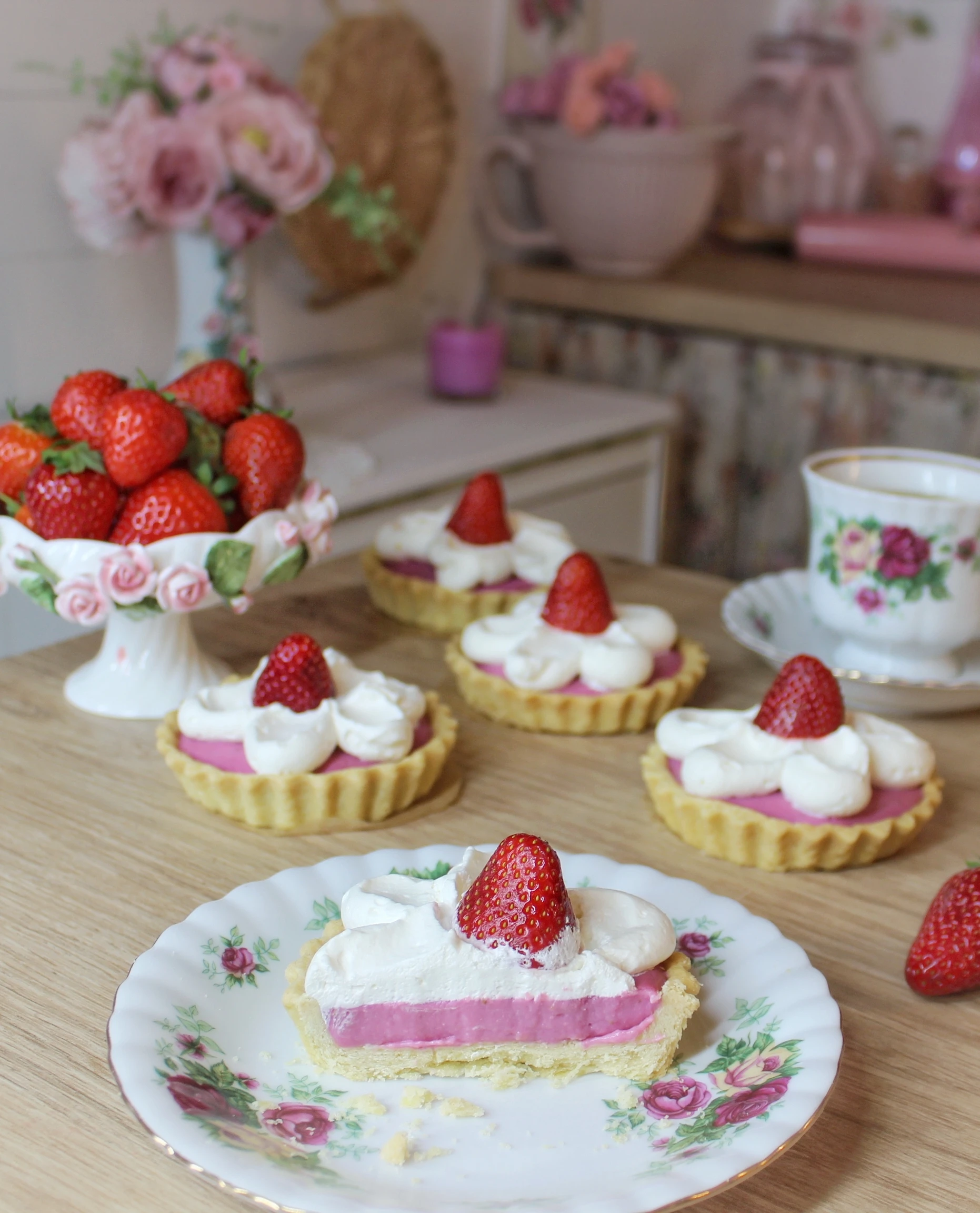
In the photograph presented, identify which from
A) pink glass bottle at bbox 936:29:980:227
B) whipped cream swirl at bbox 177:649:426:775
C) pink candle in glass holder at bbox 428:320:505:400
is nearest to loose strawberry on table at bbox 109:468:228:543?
whipped cream swirl at bbox 177:649:426:775

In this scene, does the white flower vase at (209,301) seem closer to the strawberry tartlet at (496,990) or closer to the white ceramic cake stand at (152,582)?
the white ceramic cake stand at (152,582)

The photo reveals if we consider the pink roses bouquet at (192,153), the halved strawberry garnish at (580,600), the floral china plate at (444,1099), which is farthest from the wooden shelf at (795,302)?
the floral china plate at (444,1099)

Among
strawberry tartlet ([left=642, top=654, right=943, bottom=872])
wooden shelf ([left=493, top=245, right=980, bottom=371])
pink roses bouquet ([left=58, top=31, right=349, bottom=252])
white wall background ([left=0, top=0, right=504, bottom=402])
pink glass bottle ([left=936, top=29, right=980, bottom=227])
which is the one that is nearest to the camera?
strawberry tartlet ([left=642, top=654, right=943, bottom=872])

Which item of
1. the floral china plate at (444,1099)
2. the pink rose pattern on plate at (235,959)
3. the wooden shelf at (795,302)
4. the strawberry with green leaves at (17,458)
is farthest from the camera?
the wooden shelf at (795,302)

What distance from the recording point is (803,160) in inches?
113

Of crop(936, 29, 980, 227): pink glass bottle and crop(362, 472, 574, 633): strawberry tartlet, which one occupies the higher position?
crop(936, 29, 980, 227): pink glass bottle

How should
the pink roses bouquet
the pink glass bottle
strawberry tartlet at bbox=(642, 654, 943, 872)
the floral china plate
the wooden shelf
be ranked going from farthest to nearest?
the pink glass bottle < the wooden shelf < the pink roses bouquet < strawberry tartlet at bbox=(642, 654, 943, 872) < the floral china plate

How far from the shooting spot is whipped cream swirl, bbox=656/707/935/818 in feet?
2.86

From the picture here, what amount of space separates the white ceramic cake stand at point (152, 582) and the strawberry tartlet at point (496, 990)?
344 mm

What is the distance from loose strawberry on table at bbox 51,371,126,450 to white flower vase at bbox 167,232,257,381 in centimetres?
89

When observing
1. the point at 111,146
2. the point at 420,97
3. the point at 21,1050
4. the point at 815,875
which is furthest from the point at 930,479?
the point at 420,97

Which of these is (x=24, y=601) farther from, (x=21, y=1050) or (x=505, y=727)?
(x=21, y=1050)

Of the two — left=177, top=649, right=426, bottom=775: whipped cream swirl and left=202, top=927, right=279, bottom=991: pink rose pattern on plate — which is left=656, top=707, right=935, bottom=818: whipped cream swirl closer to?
left=177, top=649, right=426, bottom=775: whipped cream swirl

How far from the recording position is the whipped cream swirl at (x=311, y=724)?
0.89m
